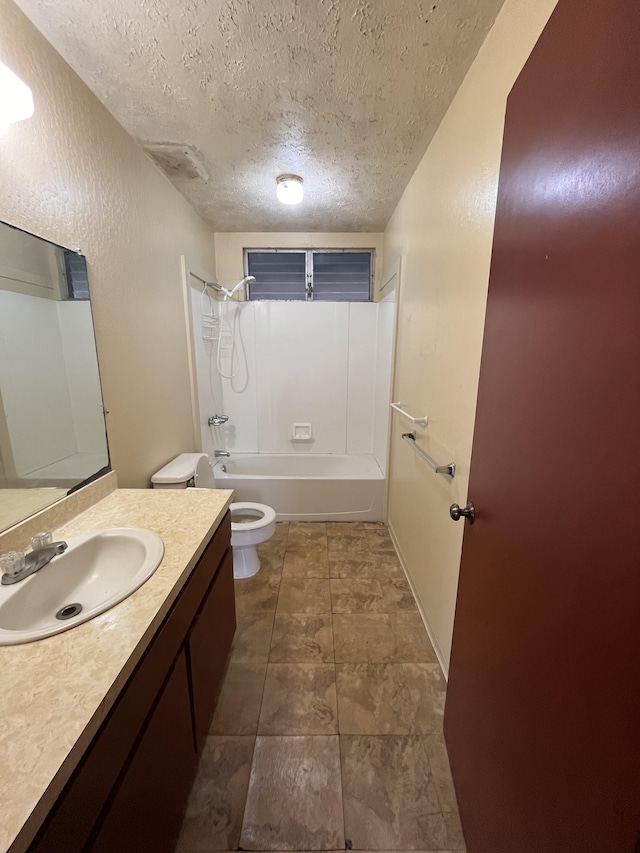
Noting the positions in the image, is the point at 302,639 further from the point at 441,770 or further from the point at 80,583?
the point at 80,583

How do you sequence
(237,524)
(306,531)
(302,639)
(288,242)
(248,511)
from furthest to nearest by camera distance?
1. (288,242)
2. (306,531)
3. (248,511)
4. (237,524)
5. (302,639)

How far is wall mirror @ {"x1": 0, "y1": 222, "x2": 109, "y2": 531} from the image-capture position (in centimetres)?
102

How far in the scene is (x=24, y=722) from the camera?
566mm

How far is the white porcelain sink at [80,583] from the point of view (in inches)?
31.8

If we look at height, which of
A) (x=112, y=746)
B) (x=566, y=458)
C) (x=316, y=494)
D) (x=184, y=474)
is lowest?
(x=316, y=494)

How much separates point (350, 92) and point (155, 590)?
1.93m

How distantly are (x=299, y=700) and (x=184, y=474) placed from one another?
1.20m

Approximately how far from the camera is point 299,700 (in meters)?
1.40

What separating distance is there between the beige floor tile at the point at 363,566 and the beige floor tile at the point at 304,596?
15cm

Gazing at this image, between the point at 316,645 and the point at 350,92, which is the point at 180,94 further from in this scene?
the point at 316,645

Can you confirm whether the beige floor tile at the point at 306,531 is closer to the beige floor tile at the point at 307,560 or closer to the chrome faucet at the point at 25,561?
the beige floor tile at the point at 307,560

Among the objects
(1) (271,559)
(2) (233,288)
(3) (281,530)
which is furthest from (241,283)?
(1) (271,559)

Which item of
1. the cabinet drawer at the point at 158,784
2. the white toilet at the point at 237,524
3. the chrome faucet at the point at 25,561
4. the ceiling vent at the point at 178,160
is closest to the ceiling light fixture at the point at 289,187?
the ceiling vent at the point at 178,160

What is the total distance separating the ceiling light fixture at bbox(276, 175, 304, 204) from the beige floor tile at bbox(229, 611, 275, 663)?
2474 mm
